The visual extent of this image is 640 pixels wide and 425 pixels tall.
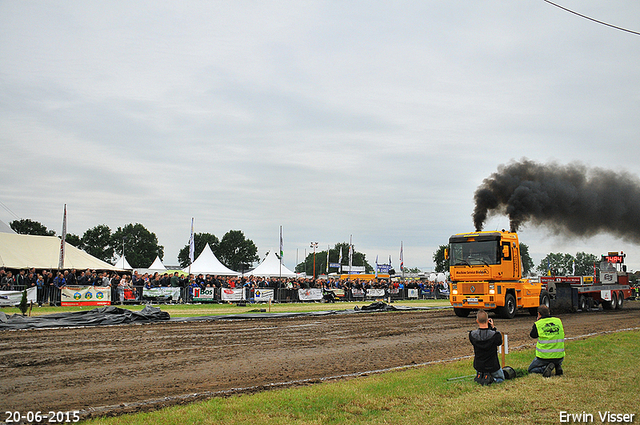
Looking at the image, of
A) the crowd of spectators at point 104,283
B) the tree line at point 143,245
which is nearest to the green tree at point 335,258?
the tree line at point 143,245

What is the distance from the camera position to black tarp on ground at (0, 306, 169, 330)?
16.2 meters

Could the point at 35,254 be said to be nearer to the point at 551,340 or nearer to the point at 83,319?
the point at 83,319

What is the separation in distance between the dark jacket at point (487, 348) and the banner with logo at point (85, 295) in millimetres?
22749

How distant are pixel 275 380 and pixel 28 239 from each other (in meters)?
34.4

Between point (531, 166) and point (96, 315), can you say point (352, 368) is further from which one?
point (531, 166)

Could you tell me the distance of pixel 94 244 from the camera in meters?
156

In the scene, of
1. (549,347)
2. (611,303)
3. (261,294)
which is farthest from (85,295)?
(611,303)

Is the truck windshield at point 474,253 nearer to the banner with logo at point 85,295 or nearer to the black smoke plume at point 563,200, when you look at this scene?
the black smoke plume at point 563,200

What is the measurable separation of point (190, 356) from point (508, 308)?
14.9 meters

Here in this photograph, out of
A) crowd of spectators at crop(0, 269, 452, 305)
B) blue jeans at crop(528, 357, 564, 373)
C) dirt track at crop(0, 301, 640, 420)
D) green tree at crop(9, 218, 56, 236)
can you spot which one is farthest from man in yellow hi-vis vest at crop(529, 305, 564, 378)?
green tree at crop(9, 218, 56, 236)

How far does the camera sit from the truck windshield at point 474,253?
21.0 metres

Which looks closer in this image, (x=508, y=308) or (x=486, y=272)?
(x=486, y=272)

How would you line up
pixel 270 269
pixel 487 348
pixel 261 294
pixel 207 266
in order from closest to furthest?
pixel 487 348 < pixel 261 294 < pixel 207 266 < pixel 270 269

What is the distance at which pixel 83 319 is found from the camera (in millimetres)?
17969
